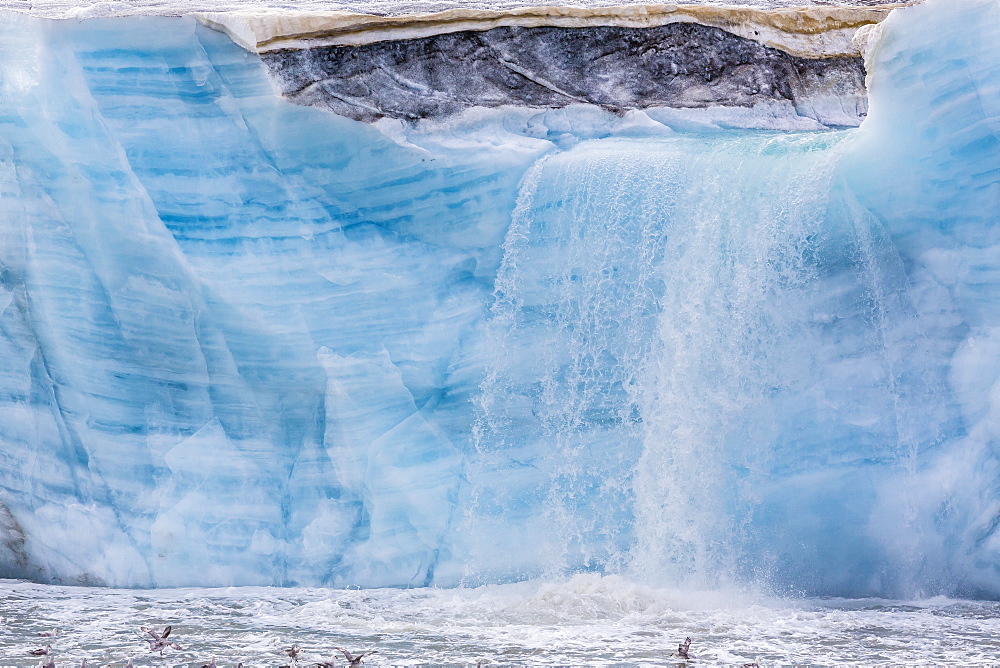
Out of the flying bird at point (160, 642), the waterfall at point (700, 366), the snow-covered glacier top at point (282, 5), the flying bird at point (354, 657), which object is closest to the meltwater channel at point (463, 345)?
the waterfall at point (700, 366)

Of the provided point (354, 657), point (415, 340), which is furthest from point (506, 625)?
point (415, 340)

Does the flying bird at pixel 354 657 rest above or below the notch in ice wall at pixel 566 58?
below

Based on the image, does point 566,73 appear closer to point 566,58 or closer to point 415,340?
point 566,58

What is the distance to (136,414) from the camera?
632 cm

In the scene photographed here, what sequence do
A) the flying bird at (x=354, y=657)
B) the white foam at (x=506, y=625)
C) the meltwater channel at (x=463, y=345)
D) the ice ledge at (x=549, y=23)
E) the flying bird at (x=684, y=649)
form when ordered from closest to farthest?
the flying bird at (x=354, y=657) < the flying bird at (x=684, y=649) < the white foam at (x=506, y=625) < the meltwater channel at (x=463, y=345) < the ice ledge at (x=549, y=23)

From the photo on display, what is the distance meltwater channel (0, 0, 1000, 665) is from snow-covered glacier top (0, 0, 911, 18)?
14 centimetres

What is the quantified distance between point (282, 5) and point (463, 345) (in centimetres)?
237

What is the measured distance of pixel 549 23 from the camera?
657cm

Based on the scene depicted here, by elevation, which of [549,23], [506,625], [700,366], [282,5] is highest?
[282,5]

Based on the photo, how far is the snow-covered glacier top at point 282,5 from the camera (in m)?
6.39

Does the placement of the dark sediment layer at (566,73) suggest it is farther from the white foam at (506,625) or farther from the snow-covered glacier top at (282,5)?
the white foam at (506,625)

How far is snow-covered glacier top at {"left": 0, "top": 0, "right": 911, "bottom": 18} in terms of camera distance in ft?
21.0

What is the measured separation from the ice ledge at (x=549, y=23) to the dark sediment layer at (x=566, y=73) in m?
0.04

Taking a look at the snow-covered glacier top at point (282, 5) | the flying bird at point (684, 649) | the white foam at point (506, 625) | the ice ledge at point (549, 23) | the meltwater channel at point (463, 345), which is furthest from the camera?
the snow-covered glacier top at point (282, 5)
